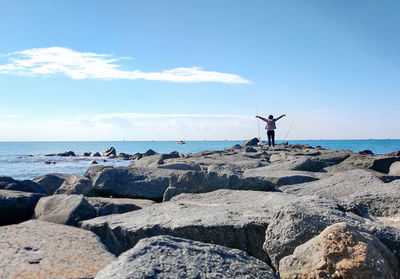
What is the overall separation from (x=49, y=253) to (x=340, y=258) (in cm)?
180

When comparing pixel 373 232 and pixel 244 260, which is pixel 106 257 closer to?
pixel 244 260

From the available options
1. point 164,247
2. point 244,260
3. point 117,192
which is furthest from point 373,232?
point 117,192

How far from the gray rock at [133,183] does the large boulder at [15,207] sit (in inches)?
44.0

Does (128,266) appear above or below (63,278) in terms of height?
above

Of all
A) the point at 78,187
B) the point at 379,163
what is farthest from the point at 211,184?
the point at 379,163

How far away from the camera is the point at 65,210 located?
13.5 ft

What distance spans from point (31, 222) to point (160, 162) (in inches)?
218

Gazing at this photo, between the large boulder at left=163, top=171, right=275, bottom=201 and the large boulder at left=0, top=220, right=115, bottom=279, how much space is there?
1868mm

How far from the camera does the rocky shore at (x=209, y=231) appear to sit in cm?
223

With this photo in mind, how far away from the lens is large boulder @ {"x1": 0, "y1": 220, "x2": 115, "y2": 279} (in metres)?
2.35

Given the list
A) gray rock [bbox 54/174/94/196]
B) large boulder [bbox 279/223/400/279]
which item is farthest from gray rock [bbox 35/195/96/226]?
large boulder [bbox 279/223/400/279]

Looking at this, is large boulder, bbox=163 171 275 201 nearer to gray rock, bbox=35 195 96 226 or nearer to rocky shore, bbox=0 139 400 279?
rocky shore, bbox=0 139 400 279

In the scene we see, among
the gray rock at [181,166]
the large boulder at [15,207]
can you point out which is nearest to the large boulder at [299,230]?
the large boulder at [15,207]

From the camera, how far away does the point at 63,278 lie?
2242mm
